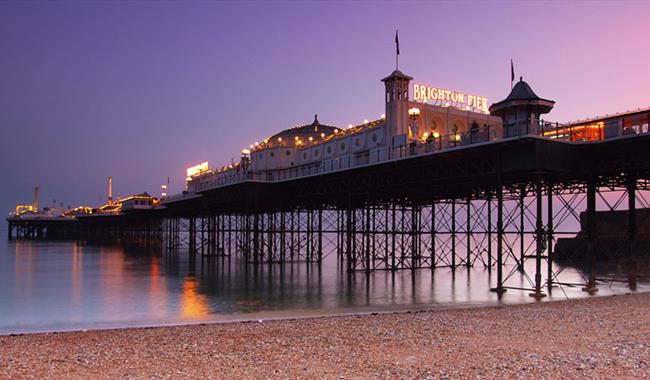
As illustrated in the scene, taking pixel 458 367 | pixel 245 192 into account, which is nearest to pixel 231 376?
pixel 458 367

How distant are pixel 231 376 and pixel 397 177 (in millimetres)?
28597

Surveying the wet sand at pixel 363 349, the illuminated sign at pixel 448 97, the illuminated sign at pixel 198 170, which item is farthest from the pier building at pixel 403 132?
the illuminated sign at pixel 198 170

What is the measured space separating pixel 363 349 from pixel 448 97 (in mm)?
29903

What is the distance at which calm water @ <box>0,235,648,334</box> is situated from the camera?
25.3m

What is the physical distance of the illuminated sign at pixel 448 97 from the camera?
1578 inches

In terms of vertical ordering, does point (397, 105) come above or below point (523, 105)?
above

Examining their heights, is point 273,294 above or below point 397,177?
below

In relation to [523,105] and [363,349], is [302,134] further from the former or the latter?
[363,349]

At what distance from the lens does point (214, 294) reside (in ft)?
111

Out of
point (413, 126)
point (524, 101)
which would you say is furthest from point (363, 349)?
point (413, 126)

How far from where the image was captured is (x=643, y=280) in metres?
37.0

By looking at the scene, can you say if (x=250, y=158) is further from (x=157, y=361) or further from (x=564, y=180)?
A: (x=157, y=361)

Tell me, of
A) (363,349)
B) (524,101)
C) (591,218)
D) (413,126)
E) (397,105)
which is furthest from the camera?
(397,105)

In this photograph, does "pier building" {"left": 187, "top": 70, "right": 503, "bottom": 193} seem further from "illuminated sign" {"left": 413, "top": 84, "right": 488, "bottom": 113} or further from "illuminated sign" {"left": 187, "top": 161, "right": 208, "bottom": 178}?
"illuminated sign" {"left": 187, "top": 161, "right": 208, "bottom": 178}
